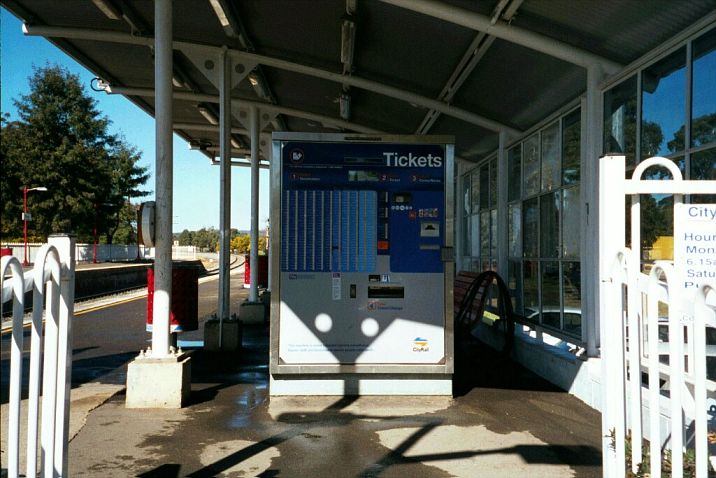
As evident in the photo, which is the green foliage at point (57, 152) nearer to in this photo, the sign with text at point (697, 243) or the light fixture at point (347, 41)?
the light fixture at point (347, 41)

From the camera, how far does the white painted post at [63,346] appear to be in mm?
2924

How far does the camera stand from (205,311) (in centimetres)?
1664

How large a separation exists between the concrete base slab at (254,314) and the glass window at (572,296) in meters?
6.58

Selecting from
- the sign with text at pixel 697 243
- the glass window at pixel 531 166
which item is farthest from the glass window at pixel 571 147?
the sign with text at pixel 697 243

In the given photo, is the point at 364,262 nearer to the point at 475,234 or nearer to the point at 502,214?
the point at 502,214

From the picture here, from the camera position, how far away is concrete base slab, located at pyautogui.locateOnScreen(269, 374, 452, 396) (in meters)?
6.82

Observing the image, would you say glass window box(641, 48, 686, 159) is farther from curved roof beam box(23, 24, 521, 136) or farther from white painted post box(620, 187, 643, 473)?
curved roof beam box(23, 24, 521, 136)

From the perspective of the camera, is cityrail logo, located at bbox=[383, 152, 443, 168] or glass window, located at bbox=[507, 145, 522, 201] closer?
cityrail logo, located at bbox=[383, 152, 443, 168]

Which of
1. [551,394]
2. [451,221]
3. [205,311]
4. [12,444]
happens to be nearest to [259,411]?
[451,221]

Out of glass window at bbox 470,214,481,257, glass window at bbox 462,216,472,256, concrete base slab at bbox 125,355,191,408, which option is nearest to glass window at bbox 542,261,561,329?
concrete base slab at bbox 125,355,191,408

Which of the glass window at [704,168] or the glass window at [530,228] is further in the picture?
the glass window at [530,228]

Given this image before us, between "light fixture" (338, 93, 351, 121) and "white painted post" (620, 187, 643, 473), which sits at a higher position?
"light fixture" (338, 93, 351, 121)

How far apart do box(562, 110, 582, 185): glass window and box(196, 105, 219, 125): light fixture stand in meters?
7.42

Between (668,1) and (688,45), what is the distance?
401 millimetres
